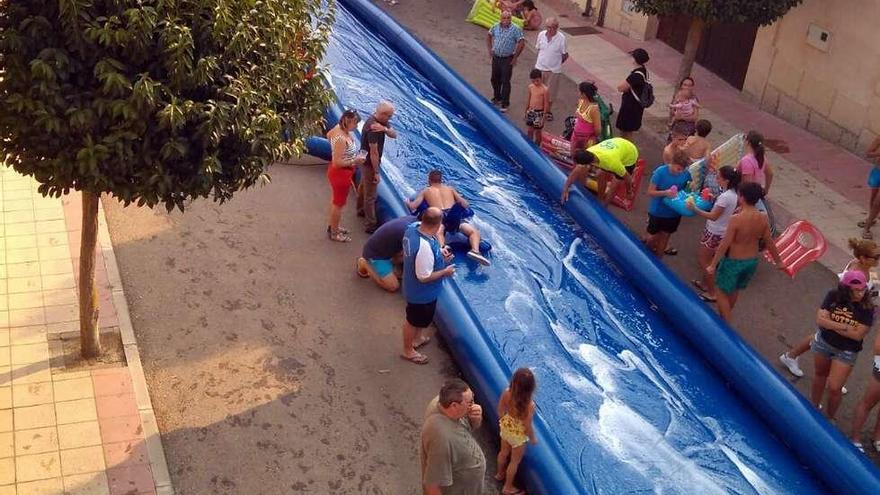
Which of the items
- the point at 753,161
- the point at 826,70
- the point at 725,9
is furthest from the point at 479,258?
the point at 826,70

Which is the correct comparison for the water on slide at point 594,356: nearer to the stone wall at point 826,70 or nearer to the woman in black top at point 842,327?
the woman in black top at point 842,327

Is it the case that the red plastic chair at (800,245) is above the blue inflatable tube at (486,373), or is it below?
above

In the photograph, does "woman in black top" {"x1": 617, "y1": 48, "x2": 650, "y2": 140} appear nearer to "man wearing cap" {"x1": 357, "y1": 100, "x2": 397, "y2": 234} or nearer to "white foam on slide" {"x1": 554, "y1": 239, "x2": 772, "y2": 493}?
"man wearing cap" {"x1": 357, "y1": 100, "x2": 397, "y2": 234}

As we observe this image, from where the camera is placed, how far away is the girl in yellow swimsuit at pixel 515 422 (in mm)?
6430

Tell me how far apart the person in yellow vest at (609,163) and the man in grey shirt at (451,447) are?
16.4 feet

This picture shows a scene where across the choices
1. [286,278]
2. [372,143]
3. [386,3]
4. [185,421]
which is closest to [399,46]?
[386,3]

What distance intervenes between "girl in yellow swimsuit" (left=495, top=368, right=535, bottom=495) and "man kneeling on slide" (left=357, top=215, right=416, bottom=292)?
2.56 meters

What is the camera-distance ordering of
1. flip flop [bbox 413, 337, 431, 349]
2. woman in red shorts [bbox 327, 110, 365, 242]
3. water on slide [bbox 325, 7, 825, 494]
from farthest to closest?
woman in red shorts [bbox 327, 110, 365, 242] < flip flop [bbox 413, 337, 431, 349] < water on slide [bbox 325, 7, 825, 494]

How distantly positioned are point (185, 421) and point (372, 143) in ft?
12.1

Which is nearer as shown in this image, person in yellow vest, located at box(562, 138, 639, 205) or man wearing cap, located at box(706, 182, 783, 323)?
man wearing cap, located at box(706, 182, 783, 323)

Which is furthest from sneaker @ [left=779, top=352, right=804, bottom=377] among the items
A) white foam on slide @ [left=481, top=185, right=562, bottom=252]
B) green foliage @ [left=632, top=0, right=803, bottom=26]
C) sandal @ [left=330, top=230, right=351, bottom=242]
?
green foliage @ [left=632, top=0, right=803, bottom=26]

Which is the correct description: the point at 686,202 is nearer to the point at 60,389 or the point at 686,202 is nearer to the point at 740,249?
the point at 740,249

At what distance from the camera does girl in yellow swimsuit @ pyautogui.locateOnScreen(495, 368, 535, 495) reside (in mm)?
6430

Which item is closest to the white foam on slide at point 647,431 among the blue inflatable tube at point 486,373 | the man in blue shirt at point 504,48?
the blue inflatable tube at point 486,373
